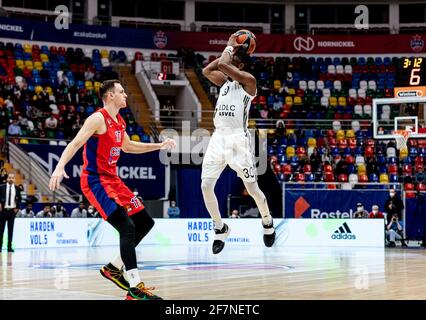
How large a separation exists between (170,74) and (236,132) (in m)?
26.7

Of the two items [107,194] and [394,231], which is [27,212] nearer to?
[394,231]

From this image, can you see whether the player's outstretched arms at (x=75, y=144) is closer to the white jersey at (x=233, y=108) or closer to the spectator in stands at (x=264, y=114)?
the white jersey at (x=233, y=108)

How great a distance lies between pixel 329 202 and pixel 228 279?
17.2m

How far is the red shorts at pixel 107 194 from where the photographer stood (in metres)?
8.32

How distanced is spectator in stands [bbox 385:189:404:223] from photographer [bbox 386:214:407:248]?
21 cm

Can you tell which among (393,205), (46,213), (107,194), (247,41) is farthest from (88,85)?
(107,194)

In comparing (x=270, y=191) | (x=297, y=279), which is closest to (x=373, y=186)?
(x=270, y=191)

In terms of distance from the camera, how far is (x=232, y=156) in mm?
10242

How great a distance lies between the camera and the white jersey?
10211 mm

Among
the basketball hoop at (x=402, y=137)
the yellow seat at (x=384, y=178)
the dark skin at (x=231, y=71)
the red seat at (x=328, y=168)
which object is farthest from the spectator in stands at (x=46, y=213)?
the dark skin at (x=231, y=71)

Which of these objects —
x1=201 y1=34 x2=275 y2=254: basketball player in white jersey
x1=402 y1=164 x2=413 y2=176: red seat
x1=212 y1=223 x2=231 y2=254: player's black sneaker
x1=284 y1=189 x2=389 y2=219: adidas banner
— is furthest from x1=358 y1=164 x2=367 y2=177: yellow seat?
x1=201 y1=34 x2=275 y2=254: basketball player in white jersey

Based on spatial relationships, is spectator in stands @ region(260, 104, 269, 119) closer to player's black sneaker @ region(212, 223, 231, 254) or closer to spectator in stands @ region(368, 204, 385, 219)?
spectator in stands @ region(368, 204, 385, 219)

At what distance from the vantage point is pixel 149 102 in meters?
35.8
